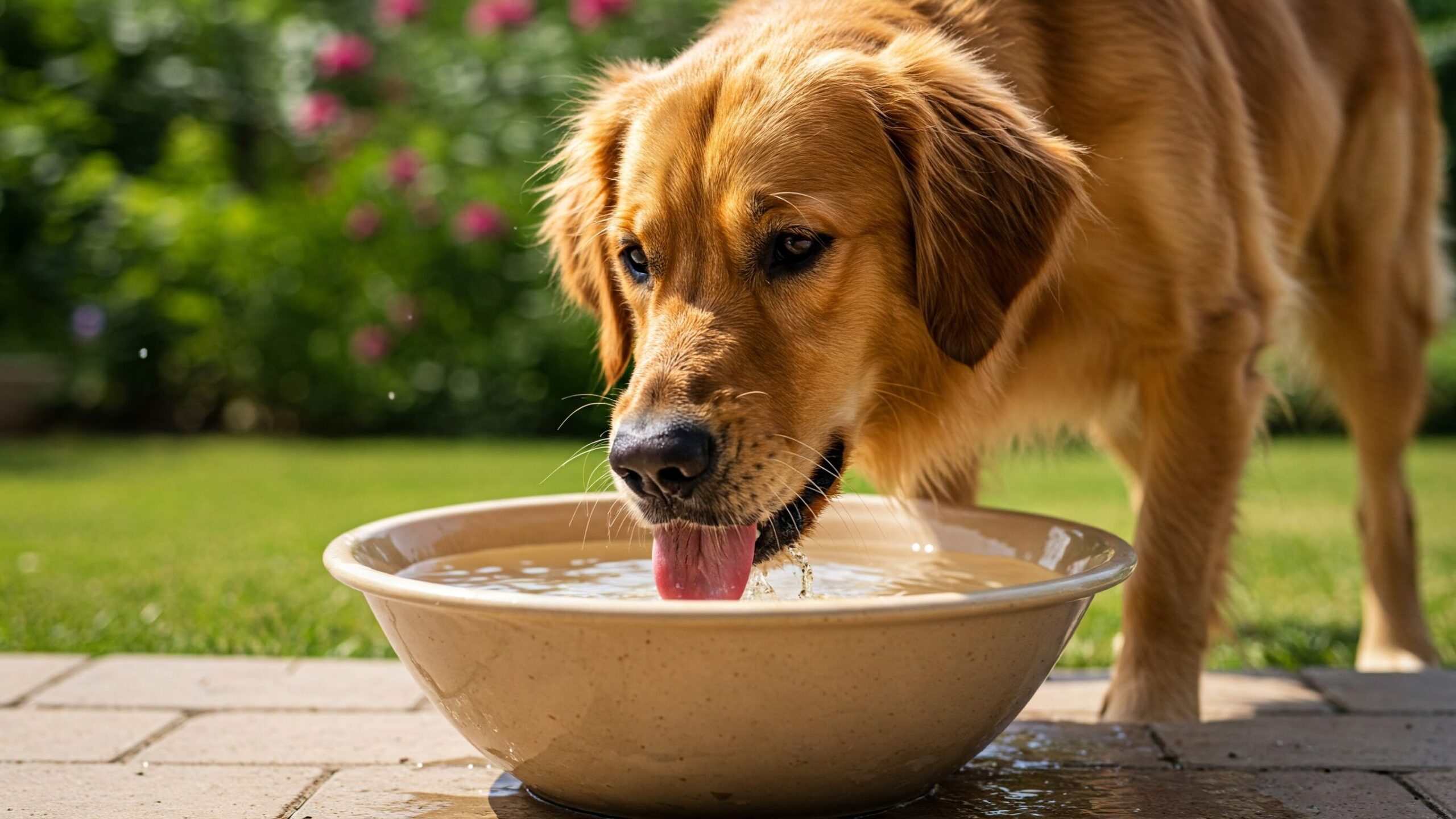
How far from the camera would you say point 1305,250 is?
4.26 metres

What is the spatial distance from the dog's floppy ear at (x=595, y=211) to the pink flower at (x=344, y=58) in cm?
765

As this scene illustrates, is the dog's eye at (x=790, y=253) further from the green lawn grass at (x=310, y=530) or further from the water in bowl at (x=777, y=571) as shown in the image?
the green lawn grass at (x=310, y=530)

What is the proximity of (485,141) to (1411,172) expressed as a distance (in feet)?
23.6

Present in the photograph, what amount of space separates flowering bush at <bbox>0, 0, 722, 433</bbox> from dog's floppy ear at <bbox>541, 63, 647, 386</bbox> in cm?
564

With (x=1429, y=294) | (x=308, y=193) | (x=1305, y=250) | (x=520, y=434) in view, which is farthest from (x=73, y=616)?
(x=308, y=193)

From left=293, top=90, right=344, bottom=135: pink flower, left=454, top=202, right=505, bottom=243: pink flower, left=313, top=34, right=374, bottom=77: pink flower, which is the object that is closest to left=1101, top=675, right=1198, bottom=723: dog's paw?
left=454, top=202, right=505, bottom=243: pink flower

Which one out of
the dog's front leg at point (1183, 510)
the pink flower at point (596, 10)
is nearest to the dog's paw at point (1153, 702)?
the dog's front leg at point (1183, 510)

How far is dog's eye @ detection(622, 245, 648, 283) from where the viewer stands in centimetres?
285

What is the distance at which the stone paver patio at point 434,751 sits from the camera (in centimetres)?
236

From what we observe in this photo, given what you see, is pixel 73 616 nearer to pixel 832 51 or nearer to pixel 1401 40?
pixel 832 51

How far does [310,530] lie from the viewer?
236 inches

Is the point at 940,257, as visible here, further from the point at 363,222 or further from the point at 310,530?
the point at 363,222

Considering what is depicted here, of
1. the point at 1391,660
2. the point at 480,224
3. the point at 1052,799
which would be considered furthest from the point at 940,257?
the point at 480,224

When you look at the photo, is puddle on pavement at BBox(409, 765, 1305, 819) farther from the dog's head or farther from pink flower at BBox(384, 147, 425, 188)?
pink flower at BBox(384, 147, 425, 188)
